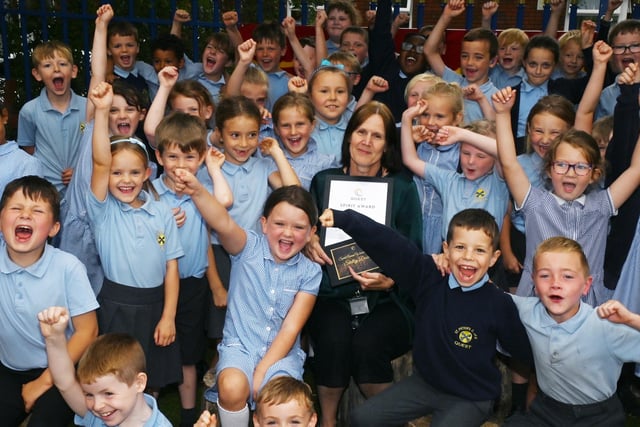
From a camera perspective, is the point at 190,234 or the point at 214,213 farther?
the point at 190,234

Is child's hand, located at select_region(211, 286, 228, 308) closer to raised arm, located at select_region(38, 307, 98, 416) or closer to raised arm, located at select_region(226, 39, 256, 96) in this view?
raised arm, located at select_region(38, 307, 98, 416)

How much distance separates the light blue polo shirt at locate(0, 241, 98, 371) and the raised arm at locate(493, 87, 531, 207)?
2172 mm

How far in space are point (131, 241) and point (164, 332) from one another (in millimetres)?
481

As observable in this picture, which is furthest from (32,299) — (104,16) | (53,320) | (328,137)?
(328,137)

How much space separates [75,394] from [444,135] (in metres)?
2.36

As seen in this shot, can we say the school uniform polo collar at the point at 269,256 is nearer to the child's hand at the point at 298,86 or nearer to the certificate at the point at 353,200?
the certificate at the point at 353,200

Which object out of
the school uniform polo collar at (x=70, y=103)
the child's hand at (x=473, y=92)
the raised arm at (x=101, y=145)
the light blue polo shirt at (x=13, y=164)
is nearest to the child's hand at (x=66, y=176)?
the school uniform polo collar at (x=70, y=103)

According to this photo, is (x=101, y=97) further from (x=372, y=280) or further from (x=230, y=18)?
(x=230, y=18)

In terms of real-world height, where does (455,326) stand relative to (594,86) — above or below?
below

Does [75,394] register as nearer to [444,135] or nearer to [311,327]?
[311,327]

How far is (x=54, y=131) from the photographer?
550cm

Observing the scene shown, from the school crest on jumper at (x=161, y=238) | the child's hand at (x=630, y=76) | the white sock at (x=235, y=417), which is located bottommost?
the white sock at (x=235, y=417)

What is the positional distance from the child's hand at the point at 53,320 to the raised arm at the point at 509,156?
230 centimetres

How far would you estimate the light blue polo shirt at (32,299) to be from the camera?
3869mm
